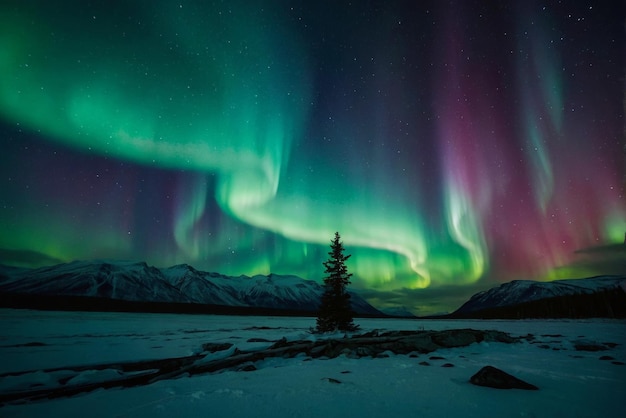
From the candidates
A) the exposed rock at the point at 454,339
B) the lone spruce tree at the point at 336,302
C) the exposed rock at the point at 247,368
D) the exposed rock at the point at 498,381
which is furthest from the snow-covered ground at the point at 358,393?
the lone spruce tree at the point at 336,302

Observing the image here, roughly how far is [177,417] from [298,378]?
5.34 meters

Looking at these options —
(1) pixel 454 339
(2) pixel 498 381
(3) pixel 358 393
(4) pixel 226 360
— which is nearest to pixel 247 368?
(4) pixel 226 360

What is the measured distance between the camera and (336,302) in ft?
118

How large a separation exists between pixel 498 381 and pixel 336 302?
1066 inches

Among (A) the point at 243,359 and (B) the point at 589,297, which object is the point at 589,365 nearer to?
(A) the point at 243,359

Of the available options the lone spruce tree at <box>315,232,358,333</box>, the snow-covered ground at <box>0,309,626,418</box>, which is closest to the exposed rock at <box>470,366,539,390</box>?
the snow-covered ground at <box>0,309,626,418</box>

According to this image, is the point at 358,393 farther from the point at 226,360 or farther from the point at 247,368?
the point at 226,360

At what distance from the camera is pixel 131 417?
23.2 ft

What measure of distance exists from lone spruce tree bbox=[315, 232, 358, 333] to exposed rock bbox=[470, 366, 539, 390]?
2535 centimetres

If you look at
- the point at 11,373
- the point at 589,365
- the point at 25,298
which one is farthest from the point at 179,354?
the point at 25,298

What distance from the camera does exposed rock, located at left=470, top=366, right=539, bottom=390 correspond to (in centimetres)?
941

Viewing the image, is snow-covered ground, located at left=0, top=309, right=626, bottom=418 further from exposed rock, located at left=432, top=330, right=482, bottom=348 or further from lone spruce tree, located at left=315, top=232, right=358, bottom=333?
lone spruce tree, located at left=315, top=232, right=358, bottom=333

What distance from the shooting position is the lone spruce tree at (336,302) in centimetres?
3559

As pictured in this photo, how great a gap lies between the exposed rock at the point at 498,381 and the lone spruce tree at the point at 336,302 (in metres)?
25.3
